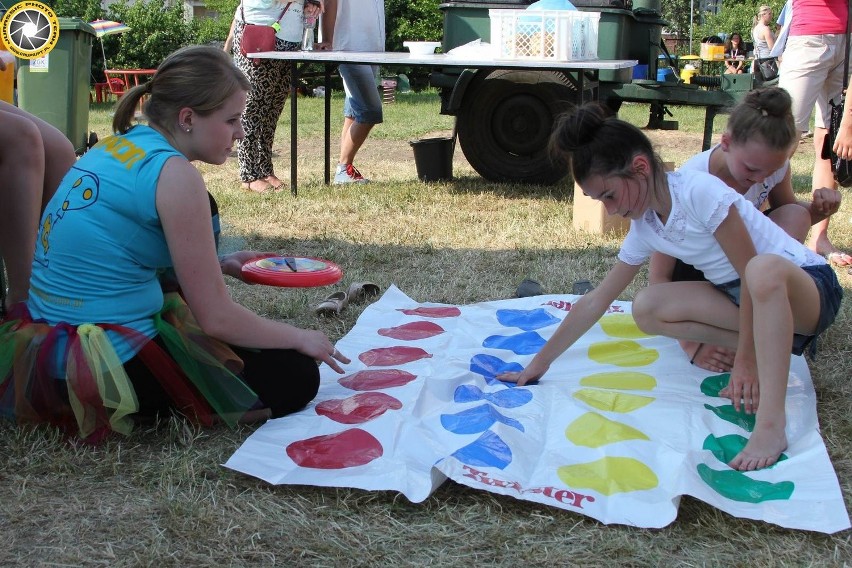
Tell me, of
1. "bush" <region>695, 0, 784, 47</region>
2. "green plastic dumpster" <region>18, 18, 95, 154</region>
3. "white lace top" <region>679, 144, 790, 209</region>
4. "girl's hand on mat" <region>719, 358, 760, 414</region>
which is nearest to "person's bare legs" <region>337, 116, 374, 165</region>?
"green plastic dumpster" <region>18, 18, 95, 154</region>

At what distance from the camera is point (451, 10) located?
21.1ft

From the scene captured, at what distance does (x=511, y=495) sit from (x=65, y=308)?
112 centimetres

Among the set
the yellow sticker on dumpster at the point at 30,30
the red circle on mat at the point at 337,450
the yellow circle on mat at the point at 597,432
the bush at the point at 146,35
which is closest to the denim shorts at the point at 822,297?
the yellow circle on mat at the point at 597,432

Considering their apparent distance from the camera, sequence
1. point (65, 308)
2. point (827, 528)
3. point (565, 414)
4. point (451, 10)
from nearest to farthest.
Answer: point (827, 528), point (65, 308), point (565, 414), point (451, 10)

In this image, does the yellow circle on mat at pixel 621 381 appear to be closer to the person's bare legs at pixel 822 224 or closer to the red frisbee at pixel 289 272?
the red frisbee at pixel 289 272

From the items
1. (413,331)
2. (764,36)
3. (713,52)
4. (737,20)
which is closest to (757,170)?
(413,331)

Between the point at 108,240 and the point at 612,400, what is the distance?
1.32 metres

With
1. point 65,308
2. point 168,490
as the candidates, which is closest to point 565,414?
point 168,490

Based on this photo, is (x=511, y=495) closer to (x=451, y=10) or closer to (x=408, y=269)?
(x=408, y=269)

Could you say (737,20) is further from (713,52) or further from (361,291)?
(361,291)

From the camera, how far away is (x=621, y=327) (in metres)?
2.95

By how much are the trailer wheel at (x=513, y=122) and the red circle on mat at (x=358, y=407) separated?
3.90 metres

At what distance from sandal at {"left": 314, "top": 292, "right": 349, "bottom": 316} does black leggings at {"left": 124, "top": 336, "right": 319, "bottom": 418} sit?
883mm

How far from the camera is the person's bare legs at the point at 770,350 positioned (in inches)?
80.7
